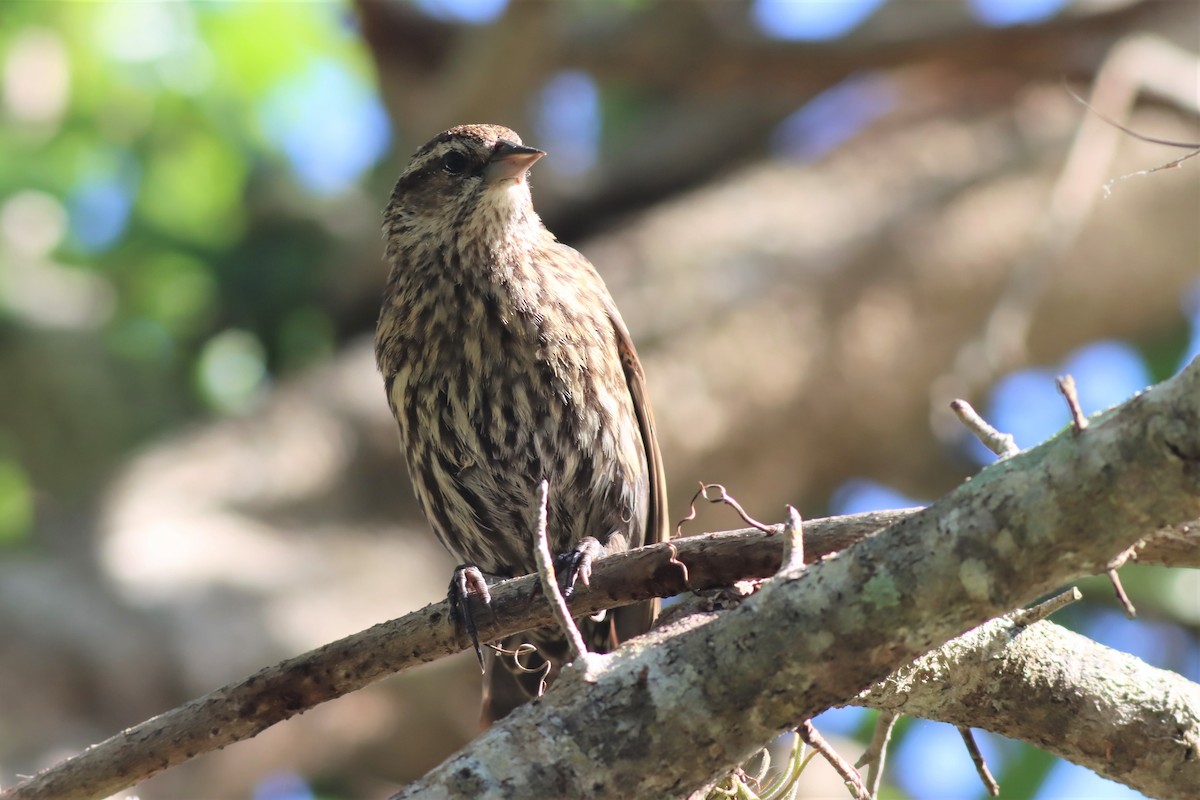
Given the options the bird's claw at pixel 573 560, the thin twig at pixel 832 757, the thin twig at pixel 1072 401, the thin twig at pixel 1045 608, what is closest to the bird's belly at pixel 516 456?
the bird's claw at pixel 573 560

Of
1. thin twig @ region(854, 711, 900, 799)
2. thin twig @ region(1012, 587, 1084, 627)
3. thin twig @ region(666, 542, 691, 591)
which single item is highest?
thin twig @ region(666, 542, 691, 591)

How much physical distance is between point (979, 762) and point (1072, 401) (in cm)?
107

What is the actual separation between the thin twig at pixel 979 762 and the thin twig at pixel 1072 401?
994mm

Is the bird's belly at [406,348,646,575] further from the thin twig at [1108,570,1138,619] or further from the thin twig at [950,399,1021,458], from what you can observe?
the thin twig at [1108,570,1138,619]

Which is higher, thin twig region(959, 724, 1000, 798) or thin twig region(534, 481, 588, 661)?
thin twig region(534, 481, 588, 661)

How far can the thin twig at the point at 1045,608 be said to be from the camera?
2568 mm

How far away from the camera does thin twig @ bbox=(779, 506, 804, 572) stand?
224cm

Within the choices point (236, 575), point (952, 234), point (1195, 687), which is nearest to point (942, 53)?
point (952, 234)

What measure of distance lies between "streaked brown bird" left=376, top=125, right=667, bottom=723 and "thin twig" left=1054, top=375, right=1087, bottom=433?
1.75 metres

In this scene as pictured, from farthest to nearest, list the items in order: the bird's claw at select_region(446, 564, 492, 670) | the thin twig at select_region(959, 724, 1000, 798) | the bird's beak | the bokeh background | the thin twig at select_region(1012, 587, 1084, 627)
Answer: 1. the bokeh background
2. the bird's beak
3. the bird's claw at select_region(446, 564, 492, 670)
4. the thin twig at select_region(959, 724, 1000, 798)
5. the thin twig at select_region(1012, 587, 1084, 627)

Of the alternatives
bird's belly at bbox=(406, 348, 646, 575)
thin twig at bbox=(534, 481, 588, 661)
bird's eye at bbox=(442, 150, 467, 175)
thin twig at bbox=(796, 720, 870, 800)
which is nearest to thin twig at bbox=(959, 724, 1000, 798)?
thin twig at bbox=(796, 720, 870, 800)

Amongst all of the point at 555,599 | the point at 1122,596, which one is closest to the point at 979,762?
the point at 1122,596

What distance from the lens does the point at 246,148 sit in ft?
26.6

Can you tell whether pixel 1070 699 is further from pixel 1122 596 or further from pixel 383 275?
pixel 383 275
